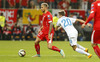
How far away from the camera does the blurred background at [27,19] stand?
27.2 meters

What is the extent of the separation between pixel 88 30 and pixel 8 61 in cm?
1686

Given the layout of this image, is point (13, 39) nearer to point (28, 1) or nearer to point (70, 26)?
point (28, 1)

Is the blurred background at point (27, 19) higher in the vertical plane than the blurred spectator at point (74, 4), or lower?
lower

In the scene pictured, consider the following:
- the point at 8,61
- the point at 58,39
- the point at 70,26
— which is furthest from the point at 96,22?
the point at 58,39

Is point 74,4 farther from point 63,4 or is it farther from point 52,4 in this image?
point 52,4

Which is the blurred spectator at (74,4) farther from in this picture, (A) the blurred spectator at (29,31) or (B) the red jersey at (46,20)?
(B) the red jersey at (46,20)

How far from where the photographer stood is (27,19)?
27.6 metres

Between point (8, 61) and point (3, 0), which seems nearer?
point (8, 61)

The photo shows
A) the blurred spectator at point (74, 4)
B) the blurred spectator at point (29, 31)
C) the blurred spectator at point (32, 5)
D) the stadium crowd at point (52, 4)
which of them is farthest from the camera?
the blurred spectator at point (74, 4)

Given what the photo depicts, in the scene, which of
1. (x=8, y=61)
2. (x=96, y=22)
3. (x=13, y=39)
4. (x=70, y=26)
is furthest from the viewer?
(x=13, y=39)

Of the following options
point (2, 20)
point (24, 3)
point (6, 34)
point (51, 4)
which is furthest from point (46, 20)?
point (51, 4)

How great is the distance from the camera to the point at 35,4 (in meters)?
28.8

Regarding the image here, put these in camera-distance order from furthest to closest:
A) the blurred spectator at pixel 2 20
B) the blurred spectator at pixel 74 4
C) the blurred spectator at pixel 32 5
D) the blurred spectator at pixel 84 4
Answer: the blurred spectator at pixel 74 4 → the blurred spectator at pixel 84 4 → the blurred spectator at pixel 32 5 → the blurred spectator at pixel 2 20

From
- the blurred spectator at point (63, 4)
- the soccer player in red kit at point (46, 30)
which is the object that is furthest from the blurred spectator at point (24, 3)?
the soccer player in red kit at point (46, 30)
